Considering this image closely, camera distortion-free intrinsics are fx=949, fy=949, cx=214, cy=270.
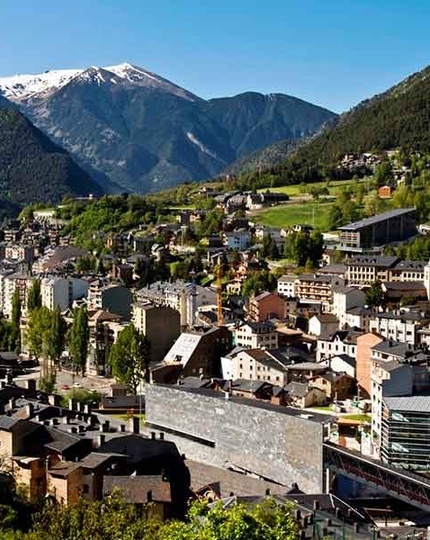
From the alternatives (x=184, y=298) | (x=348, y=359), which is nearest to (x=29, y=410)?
(x=348, y=359)

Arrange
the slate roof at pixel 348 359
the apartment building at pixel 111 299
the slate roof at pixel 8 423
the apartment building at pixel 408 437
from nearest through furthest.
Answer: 1. the slate roof at pixel 8 423
2. the apartment building at pixel 408 437
3. the slate roof at pixel 348 359
4. the apartment building at pixel 111 299

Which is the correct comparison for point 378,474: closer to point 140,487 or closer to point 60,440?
point 140,487

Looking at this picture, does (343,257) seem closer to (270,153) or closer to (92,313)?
(92,313)

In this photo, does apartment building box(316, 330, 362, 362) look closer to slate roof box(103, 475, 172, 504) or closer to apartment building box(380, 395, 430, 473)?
apartment building box(380, 395, 430, 473)

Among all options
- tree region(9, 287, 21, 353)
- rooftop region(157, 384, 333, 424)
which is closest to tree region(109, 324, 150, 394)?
rooftop region(157, 384, 333, 424)

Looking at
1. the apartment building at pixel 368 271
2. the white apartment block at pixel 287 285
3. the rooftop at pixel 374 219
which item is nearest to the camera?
the apartment building at pixel 368 271

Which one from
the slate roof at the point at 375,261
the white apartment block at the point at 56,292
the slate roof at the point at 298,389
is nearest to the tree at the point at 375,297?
the slate roof at the point at 375,261

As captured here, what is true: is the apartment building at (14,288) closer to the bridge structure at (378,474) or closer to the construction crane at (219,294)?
the construction crane at (219,294)

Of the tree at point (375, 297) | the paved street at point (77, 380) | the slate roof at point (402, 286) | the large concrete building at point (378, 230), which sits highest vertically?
the large concrete building at point (378, 230)
